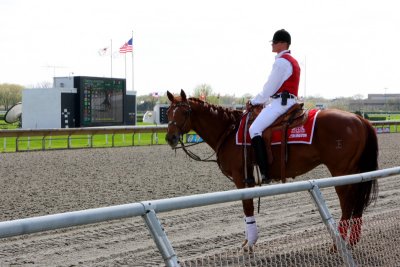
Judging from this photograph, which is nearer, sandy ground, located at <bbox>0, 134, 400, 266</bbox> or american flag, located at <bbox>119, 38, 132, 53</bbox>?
sandy ground, located at <bbox>0, 134, 400, 266</bbox>

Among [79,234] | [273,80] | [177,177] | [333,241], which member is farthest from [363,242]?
[177,177]

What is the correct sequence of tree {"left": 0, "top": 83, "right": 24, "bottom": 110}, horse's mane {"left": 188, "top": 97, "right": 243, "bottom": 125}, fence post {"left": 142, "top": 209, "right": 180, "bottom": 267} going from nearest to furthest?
fence post {"left": 142, "top": 209, "right": 180, "bottom": 267}, horse's mane {"left": 188, "top": 97, "right": 243, "bottom": 125}, tree {"left": 0, "top": 83, "right": 24, "bottom": 110}

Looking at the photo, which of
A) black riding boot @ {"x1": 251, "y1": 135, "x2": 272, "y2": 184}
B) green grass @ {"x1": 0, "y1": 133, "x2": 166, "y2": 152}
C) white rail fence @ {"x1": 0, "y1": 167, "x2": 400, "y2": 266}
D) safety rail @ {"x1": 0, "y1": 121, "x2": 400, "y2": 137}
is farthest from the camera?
green grass @ {"x1": 0, "y1": 133, "x2": 166, "y2": 152}

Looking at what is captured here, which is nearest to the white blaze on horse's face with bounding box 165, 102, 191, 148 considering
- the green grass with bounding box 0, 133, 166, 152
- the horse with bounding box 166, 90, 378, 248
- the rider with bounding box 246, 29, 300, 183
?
the horse with bounding box 166, 90, 378, 248

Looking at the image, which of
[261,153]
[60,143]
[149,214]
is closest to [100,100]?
[60,143]

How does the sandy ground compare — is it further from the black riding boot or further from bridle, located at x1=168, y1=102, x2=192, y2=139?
bridle, located at x1=168, y1=102, x2=192, y2=139

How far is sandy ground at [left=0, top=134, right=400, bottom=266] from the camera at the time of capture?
→ 591 cm

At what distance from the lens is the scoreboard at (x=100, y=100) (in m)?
30.7

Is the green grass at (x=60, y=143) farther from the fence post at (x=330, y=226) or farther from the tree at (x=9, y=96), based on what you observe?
the tree at (x=9, y=96)

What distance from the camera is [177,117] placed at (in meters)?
6.63

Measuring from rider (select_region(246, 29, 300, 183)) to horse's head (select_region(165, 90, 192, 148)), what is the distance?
77 cm

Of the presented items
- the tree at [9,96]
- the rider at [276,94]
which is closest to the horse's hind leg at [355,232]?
the rider at [276,94]

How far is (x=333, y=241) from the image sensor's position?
379cm

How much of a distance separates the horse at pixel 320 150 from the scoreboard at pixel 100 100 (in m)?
24.6
